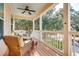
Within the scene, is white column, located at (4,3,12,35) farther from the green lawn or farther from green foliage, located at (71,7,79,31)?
green foliage, located at (71,7,79,31)

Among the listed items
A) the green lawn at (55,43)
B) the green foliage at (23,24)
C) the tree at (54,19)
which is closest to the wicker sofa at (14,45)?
the green foliage at (23,24)

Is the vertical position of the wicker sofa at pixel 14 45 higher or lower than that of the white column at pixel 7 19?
lower

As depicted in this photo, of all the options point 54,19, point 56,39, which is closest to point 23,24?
point 54,19

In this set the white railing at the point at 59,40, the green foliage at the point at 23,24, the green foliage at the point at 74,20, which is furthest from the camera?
the green foliage at the point at 23,24

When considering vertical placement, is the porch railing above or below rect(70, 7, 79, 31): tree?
below

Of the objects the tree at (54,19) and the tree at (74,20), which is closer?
the tree at (74,20)

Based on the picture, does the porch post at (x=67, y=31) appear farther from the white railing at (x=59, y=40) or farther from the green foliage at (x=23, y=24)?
the green foliage at (x=23, y=24)

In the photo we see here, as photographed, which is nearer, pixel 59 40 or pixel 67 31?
pixel 67 31

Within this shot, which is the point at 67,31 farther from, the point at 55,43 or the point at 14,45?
the point at 14,45

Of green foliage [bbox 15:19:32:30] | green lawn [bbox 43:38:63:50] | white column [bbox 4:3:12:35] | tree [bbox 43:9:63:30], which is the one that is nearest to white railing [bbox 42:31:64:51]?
green lawn [bbox 43:38:63:50]

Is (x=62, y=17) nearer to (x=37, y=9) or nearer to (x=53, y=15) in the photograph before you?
(x=53, y=15)

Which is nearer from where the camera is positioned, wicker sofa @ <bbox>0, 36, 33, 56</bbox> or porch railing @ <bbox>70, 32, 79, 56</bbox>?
porch railing @ <bbox>70, 32, 79, 56</bbox>

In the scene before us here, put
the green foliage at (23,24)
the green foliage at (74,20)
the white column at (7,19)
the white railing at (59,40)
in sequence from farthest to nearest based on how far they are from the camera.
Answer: the white column at (7,19)
the green foliage at (23,24)
the white railing at (59,40)
the green foliage at (74,20)

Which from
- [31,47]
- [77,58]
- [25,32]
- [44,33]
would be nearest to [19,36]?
[25,32]
